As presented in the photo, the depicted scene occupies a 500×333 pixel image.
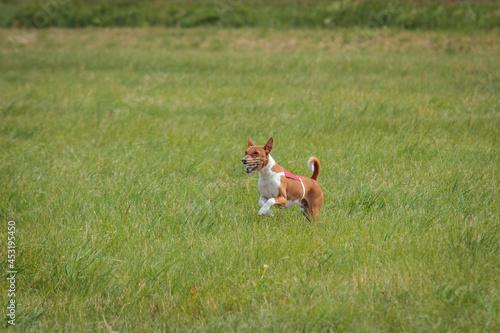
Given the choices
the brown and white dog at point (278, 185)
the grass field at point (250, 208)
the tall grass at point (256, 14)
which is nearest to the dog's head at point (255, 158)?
the brown and white dog at point (278, 185)

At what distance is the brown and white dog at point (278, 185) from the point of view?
13.3 feet

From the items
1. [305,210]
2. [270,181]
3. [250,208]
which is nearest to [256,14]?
[250,208]

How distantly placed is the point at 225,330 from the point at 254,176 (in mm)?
3006

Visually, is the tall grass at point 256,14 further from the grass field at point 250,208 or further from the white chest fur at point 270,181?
the white chest fur at point 270,181

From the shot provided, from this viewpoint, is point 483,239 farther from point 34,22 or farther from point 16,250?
point 34,22

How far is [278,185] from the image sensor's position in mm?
4086

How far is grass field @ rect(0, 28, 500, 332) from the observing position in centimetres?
325

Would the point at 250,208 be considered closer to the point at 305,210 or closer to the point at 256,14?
the point at 305,210

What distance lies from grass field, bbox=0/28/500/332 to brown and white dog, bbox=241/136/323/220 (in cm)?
21

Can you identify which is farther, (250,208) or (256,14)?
(256,14)

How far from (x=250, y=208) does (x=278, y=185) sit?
0.85m

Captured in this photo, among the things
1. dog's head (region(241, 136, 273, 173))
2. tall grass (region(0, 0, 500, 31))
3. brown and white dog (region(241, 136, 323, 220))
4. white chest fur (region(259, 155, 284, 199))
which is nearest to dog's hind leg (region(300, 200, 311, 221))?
brown and white dog (region(241, 136, 323, 220))

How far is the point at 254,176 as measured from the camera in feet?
19.3

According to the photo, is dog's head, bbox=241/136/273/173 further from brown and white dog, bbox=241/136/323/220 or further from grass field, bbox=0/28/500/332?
grass field, bbox=0/28/500/332
